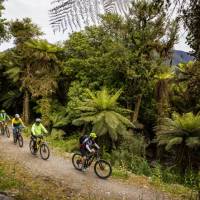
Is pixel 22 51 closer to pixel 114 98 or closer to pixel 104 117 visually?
pixel 114 98

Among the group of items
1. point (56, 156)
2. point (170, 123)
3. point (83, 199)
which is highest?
point (170, 123)

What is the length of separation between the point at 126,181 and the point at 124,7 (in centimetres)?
1031

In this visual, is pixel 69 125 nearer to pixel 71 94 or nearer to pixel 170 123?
pixel 71 94

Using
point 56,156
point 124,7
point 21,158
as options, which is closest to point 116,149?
point 56,156

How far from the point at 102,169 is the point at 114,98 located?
246 inches

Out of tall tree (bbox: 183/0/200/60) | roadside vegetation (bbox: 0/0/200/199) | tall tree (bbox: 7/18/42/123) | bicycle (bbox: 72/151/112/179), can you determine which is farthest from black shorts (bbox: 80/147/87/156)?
tall tree (bbox: 7/18/42/123)

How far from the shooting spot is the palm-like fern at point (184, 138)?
592 inches

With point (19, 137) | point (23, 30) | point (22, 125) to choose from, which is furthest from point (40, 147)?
point (23, 30)

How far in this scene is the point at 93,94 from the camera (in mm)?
18219

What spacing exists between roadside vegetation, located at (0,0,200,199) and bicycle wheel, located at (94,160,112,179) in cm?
48

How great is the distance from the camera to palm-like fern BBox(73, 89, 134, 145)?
1625cm

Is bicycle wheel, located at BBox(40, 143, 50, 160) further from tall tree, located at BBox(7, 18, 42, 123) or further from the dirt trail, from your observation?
tall tree, located at BBox(7, 18, 42, 123)

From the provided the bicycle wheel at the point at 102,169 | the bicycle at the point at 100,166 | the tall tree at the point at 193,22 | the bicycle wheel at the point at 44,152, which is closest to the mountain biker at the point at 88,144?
the bicycle at the point at 100,166

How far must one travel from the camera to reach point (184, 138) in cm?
1545
